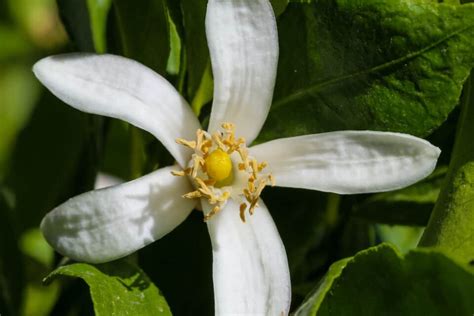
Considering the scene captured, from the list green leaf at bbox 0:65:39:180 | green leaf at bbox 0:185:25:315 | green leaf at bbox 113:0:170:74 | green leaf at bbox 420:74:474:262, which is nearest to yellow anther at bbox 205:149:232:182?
green leaf at bbox 113:0:170:74

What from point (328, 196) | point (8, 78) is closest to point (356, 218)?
point (328, 196)

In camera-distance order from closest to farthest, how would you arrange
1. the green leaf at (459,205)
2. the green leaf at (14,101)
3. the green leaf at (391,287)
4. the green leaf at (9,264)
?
the green leaf at (391,287) → the green leaf at (459,205) → the green leaf at (9,264) → the green leaf at (14,101)

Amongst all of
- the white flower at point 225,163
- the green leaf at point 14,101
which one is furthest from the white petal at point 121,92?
the green leaf at point 14,101

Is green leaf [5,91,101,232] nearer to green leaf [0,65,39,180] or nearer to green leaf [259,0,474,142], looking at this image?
green leaf [0,65,39,180]

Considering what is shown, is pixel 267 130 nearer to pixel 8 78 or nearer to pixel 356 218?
pixel 356 218

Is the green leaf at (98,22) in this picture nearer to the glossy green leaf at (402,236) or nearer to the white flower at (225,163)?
the white flower at (225,163)

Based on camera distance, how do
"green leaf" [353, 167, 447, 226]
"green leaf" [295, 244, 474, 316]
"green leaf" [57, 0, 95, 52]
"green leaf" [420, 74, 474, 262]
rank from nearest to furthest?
1. "green leaf" [295, 244, 474, 316]
2. "green leaf" [420, 74, 474, 262]
3. "green leaf" [57, 0, 95, 52]
4. "green leaf" [353, 167, 447, 226]

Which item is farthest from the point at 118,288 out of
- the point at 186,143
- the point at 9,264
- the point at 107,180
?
the point at 107,180
